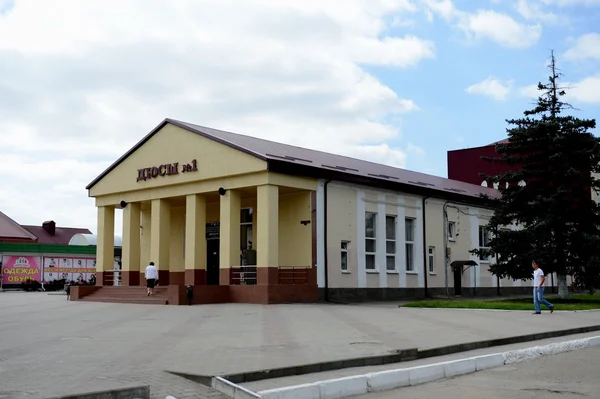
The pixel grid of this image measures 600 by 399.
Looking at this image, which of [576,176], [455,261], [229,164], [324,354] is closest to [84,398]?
[324,354]

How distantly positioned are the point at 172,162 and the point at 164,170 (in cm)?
60

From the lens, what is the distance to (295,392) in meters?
7.80

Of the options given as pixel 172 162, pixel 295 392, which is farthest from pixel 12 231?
pixel 295 392

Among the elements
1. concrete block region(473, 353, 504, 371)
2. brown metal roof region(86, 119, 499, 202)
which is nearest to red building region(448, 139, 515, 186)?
brown metal roof region(86, 119, 499, 202)

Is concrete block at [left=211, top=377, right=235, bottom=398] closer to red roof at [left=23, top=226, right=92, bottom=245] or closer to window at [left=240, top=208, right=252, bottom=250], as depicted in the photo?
window at [left=240, top=208, right=252, bottom=250]

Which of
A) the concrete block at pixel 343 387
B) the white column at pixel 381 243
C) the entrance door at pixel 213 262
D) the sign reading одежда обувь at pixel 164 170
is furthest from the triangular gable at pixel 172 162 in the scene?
the concrete block at pixel 343 387

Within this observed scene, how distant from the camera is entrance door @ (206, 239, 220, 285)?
31.9 m

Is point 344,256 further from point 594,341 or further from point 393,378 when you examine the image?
point 393,378

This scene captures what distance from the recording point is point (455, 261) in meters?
34.4

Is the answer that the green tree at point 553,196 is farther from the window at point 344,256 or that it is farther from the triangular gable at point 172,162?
the triangular gable at point 172,162

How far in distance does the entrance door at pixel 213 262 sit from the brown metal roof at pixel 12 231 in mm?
27197

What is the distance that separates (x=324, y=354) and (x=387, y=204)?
20540 millimetres

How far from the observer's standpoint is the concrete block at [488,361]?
10.4 metres

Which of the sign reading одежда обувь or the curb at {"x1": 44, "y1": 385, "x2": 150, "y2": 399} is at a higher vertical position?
the sign reading одежда обувь
